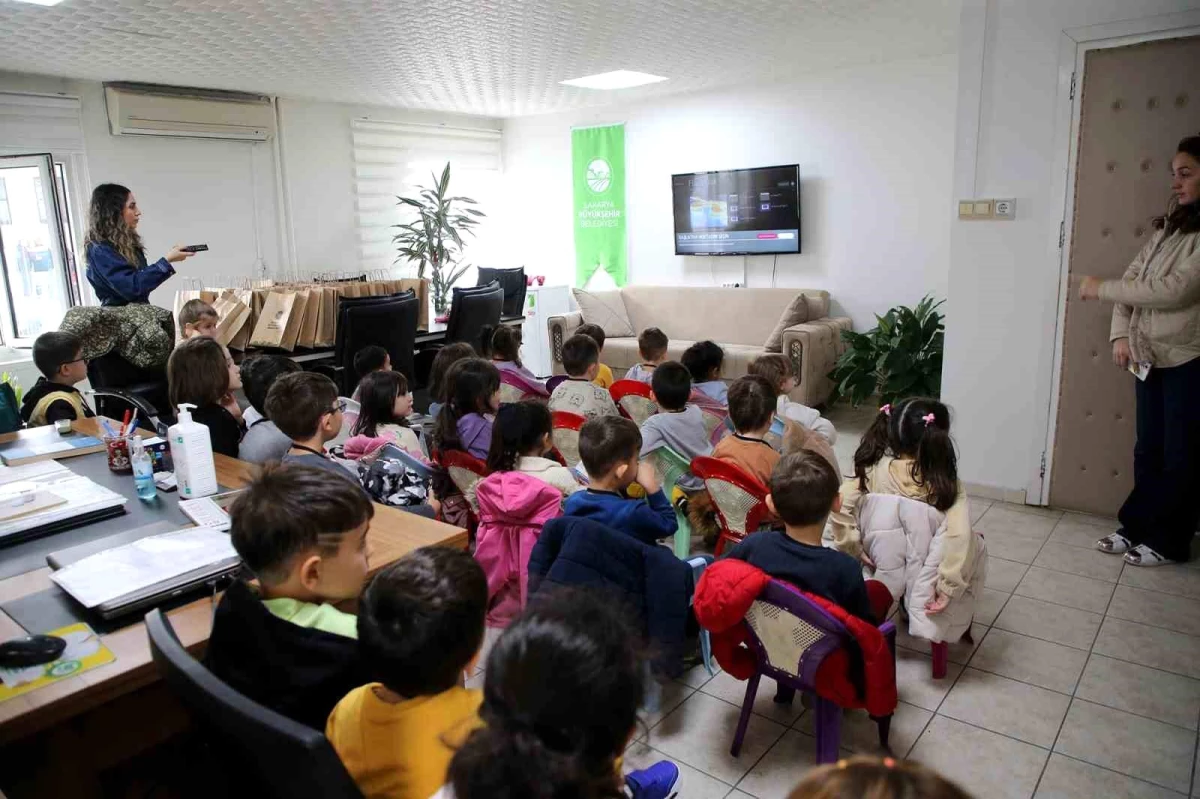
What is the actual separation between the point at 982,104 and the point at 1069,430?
5.20 ft

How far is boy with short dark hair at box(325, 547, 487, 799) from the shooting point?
1071 millimetres

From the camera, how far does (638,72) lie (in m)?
5.82

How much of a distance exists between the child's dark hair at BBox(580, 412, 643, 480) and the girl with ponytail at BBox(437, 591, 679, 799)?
117 centimetres

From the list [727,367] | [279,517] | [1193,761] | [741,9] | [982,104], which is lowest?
[1193,761]

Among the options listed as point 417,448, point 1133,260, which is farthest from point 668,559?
point 1133,260

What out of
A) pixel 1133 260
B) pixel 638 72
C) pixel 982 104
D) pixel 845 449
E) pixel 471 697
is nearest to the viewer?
pixel 471 697

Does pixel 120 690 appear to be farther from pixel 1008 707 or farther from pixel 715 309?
pixel 715 309

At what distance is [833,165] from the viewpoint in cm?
623

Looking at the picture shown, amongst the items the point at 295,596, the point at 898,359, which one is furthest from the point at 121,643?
the point at 898,359

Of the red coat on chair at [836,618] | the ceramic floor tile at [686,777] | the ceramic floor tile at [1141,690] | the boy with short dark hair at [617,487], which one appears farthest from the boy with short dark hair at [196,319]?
the ceramic floor tile at [1141,690]

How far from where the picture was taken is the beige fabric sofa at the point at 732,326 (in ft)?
18.3

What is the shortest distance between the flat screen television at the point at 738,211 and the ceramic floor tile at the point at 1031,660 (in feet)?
14.2

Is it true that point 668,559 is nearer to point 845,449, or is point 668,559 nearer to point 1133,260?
point 1133,260

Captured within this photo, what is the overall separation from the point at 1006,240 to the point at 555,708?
366cm
